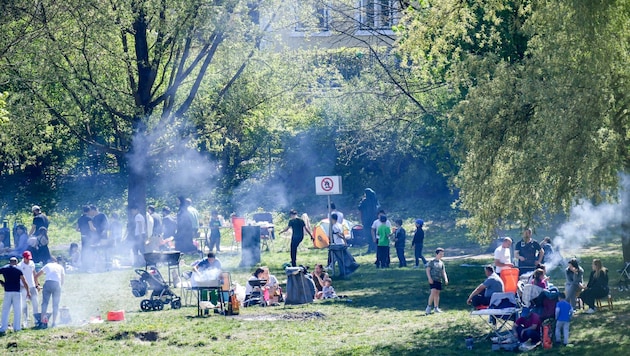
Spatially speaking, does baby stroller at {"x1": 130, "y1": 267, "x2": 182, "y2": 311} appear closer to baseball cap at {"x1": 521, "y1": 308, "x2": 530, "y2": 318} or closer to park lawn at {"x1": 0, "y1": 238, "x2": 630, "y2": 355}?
park lawn at {"x1": 0, "y1": 238, "x2": 630, "y2": 355}

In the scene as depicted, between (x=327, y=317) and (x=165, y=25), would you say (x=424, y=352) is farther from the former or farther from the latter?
(x=165, y=25)

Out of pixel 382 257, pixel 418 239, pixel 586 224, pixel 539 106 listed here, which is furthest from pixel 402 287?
pixel 586 224

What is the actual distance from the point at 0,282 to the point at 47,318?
1155 mm

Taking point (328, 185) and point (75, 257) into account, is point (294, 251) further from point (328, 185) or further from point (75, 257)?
point (75, 257)

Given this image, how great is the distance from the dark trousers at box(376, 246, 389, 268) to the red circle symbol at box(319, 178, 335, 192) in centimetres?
251

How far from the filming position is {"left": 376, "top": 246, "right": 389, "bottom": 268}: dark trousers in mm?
27844

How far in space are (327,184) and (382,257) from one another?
296 centimetres

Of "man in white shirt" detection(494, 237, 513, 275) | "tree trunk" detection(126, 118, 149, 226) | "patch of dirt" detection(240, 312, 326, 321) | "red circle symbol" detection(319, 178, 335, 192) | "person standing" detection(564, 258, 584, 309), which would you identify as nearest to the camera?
"person standing" detection(564, 258, 584, 309)

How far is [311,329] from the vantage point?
1850 centimetres

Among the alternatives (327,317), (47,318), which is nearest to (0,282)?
(47,318)

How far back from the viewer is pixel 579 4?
15.0 m

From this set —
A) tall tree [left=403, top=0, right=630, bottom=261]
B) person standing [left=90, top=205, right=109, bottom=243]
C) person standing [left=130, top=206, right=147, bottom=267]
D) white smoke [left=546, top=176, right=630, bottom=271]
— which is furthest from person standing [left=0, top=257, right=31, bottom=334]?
white smoke [left=546, top=176, right=630, bottom=271]

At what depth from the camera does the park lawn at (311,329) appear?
16.5m

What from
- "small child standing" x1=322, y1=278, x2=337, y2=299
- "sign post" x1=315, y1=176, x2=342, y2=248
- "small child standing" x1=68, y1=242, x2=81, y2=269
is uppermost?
"sign post" x1=315, y1=176, x2=342, y2=248
